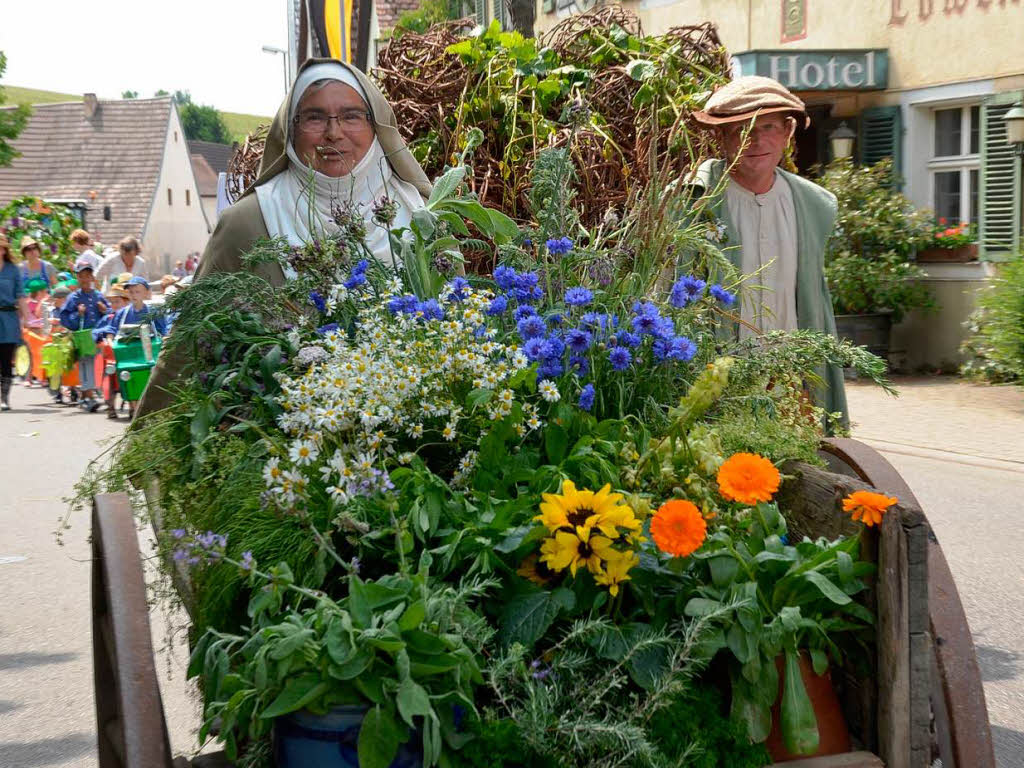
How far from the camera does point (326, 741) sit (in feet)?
6.22

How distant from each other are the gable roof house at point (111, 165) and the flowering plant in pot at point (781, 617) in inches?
2301

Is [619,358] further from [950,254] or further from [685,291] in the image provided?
[950,254]

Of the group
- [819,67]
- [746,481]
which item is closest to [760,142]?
[746,481]

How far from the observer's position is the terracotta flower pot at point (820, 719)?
211cm

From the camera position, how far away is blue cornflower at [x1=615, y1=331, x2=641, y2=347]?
2576mm

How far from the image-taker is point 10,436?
1171cm

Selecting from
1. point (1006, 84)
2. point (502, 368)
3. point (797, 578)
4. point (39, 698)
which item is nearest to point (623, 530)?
point (797, 578)

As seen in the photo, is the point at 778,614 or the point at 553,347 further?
the point at 553,347

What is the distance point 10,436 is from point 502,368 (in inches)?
406

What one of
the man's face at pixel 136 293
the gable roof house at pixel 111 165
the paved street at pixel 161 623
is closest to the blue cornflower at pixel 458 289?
the paved street at pixel 161 623

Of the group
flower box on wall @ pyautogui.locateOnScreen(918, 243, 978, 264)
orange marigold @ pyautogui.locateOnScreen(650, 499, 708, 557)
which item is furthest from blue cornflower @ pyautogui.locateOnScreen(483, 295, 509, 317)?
flower box on wall @ pyautogui.locateOnScreen(918, 243, 978, 264)

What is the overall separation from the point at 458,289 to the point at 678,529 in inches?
35.1

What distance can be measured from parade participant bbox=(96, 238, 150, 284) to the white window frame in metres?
8.81

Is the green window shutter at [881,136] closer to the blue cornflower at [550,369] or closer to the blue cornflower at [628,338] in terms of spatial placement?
the blue cornflower at [628,338]
